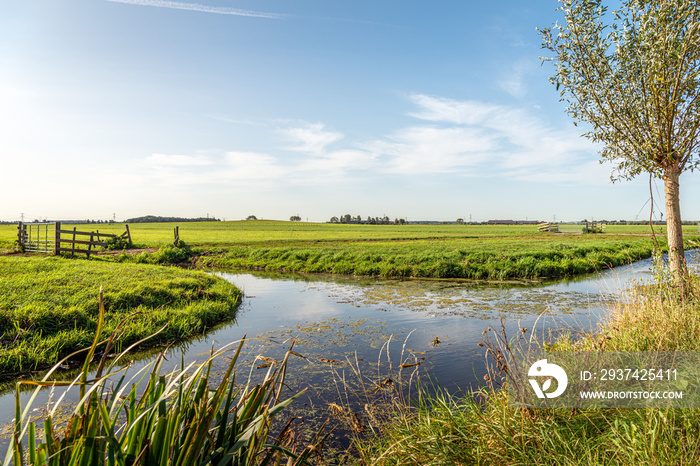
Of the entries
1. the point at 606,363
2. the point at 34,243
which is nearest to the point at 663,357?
the point at 606,363

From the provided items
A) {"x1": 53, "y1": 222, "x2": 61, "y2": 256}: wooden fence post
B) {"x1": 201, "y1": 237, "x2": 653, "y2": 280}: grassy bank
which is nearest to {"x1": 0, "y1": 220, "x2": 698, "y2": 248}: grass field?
{"x1": 201, "y1": 237, "x2": 653, "y2": 280}: grassy bank

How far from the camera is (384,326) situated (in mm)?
11094

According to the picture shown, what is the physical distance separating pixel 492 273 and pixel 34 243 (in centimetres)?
3129

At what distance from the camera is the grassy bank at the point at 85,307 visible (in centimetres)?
834

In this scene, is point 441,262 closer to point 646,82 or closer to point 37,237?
point 646,82

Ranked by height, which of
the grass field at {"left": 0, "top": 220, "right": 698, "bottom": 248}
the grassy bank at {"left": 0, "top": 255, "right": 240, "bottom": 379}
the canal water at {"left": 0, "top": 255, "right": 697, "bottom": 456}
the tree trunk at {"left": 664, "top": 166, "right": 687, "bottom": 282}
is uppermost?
the tree trunk at {"left": 664, "top": 166, "right": 687, "bottom": 282}

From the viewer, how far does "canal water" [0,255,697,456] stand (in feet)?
23.6

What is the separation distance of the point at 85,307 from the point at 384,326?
7.89 meters

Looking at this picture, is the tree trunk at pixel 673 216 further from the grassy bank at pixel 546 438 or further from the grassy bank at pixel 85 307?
the grassy bank at pixel 85 307

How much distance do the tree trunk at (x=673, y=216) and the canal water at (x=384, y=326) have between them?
85 centimetres

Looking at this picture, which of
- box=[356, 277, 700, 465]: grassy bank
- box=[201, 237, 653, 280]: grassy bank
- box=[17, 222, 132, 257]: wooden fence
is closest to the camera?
box=[356, 277, 700, 465]: grassy bank

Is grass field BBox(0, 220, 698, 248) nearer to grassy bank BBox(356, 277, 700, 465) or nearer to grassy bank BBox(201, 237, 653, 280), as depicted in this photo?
grassy bank BBox(201, 237, 653, 280)

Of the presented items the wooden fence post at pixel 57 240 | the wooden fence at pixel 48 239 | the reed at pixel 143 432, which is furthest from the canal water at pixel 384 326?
the wooden fence post at pixel 57 240

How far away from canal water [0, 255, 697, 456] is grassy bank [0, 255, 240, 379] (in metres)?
0.89
